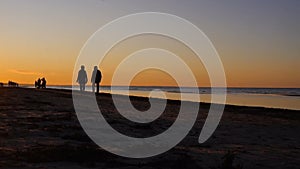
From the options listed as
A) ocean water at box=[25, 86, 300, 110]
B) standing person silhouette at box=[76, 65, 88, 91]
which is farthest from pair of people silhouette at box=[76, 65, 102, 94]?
ocean water at box=[25, 86, 300, 110]

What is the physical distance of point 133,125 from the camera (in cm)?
1614

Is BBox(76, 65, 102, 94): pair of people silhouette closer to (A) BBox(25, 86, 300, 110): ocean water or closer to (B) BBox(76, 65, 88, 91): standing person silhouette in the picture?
(B) BBox(76, 65, 88, 91): standing person silhouette

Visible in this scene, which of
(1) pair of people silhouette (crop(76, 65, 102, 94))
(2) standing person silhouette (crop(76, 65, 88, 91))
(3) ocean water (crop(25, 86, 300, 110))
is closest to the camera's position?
(1) pair of people silhouette (crop(76, 65, 102, 94))

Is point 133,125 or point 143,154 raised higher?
point 133,125

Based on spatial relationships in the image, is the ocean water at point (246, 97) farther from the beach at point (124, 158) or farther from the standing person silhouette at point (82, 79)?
the beach at point (124, 158)

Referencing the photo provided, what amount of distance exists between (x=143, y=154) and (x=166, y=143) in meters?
2.07

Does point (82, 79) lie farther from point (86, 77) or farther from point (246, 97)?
point (246, 97)

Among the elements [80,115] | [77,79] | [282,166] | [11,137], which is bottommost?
[282,166]

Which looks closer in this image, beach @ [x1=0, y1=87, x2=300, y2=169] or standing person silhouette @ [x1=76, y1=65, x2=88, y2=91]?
beach @ [x1=0, y1=87, x2=300, y2=169]

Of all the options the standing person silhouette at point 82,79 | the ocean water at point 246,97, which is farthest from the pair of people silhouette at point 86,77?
the ocean water at point 246,97

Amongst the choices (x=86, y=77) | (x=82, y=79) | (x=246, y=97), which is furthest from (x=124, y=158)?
(x=246, y=97)

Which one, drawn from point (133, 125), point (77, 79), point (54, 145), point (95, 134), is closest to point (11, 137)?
point (54, 145)

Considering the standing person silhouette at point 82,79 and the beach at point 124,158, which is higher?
the standing person silhouette at point 82,79

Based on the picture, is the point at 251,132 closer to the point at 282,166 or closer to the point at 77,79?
the point at 282,166
